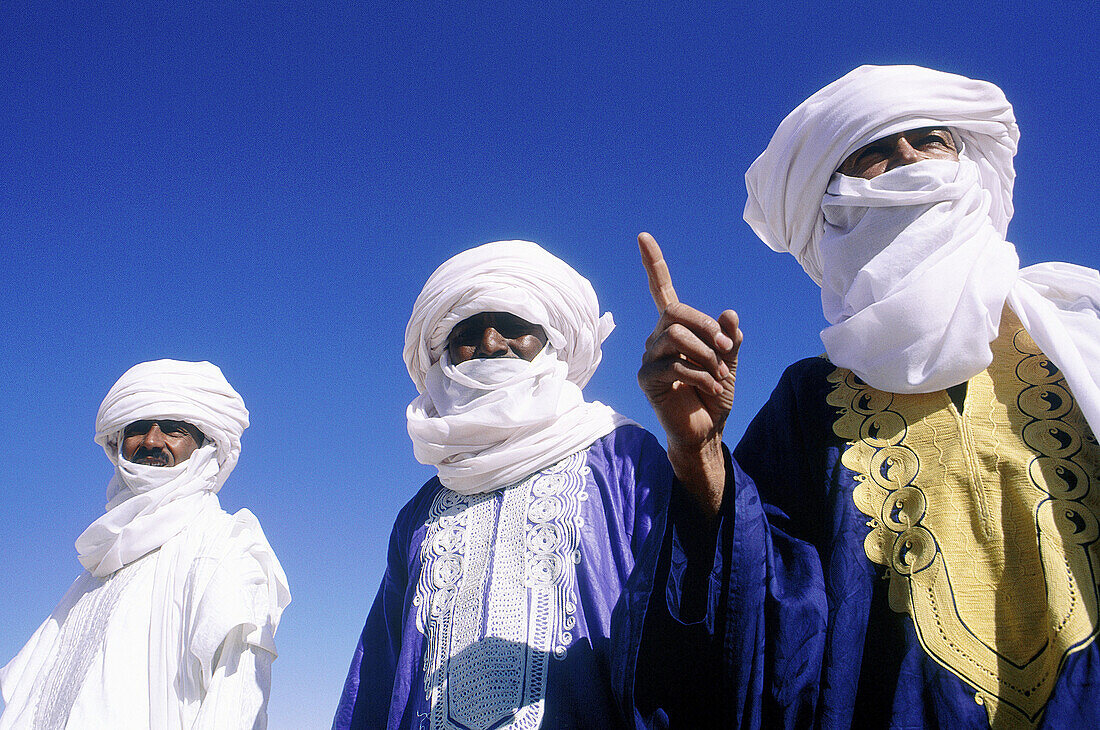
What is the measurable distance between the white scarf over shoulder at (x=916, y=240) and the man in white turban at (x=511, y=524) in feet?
2.49

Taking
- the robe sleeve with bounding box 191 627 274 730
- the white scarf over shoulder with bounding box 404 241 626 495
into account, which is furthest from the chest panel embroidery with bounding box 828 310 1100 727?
the robe sleeve with bounding box 191 627 274 730

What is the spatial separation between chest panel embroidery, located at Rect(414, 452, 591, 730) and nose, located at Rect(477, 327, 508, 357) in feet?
1.71

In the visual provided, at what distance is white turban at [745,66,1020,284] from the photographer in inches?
93.1

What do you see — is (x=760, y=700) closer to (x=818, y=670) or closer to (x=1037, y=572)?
(x=818, y=670)

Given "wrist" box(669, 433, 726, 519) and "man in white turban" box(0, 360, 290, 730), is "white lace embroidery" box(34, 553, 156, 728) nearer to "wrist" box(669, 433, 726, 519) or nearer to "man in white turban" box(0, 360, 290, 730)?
"man in white turban" box(0, 360, 290, 730)

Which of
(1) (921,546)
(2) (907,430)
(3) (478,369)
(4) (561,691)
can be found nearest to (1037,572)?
(1) (921,546)

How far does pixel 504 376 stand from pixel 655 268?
135cm

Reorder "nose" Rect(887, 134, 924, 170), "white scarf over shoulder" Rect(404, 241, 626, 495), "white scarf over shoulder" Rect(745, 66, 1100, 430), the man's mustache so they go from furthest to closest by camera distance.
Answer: the man's mustache
"white scarf over shoulder" Rect(404, 241, 626, 495)
"nose" Rect(887, 134, 924, 170)
"white scarf over shoulder" Rect(745, 66, 1100, 430)

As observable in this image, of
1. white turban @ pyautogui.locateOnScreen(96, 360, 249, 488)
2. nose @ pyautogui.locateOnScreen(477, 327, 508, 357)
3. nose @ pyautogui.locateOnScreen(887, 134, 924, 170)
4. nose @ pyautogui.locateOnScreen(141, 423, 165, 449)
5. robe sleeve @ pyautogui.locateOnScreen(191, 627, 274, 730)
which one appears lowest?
robe sleeve @ pyautogui.locateOnScreen(191, 627, 274, 730)

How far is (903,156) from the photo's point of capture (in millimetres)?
2342

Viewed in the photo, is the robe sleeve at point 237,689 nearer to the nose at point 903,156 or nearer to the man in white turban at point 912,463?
the man in white turban at point 912,463

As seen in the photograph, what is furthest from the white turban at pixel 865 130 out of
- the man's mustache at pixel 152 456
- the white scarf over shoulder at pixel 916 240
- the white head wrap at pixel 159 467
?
the man's mustache at pixel 152 456

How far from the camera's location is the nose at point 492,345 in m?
3.28

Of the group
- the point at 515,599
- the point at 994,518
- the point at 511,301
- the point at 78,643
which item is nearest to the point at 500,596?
the point at 515,599
